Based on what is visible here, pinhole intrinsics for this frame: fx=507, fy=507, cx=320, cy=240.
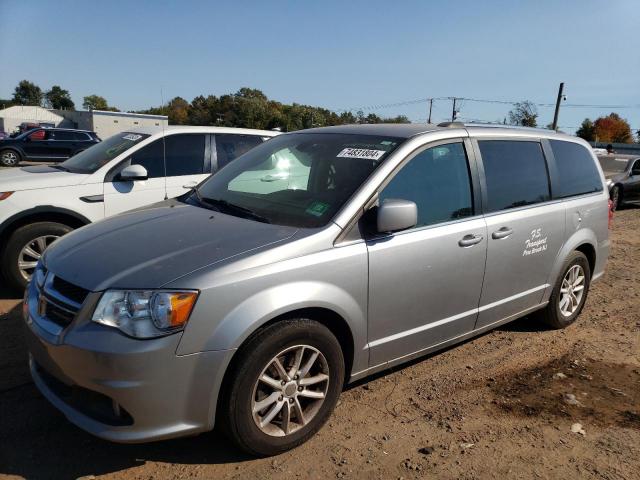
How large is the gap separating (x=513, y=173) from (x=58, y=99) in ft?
488

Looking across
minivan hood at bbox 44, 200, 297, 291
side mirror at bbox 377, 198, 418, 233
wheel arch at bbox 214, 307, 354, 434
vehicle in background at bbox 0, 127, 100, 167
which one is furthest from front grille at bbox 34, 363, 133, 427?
vehicle in background at bbox 0, 127, 100, 167

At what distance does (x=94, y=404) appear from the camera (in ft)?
8.21

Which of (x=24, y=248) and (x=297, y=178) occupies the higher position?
(x=297, y=178)

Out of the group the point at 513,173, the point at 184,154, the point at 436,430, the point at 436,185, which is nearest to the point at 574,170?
the point at 513,173

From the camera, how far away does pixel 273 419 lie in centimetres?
279

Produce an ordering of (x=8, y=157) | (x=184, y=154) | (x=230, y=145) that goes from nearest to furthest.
Result: 1. (x=184, y=154)
2. (x=230, y=145)
3. (x=8, y=157)

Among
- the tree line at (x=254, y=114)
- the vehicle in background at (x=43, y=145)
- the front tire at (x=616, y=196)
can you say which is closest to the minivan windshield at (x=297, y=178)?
the front tire at (x=616, y=196)

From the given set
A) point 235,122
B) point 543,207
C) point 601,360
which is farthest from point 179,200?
point 235,122

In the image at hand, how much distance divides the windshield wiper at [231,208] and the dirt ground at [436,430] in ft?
4.34

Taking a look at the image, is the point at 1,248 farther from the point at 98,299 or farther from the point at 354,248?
the point at 354,248

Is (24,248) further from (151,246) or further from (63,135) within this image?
(63,135)

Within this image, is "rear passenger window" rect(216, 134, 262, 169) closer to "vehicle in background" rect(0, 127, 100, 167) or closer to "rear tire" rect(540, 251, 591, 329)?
"rear tire" rect(540, 251, 591, 329)

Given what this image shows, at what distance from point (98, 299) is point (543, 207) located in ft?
11.5

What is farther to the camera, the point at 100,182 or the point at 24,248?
the point at 100,182
